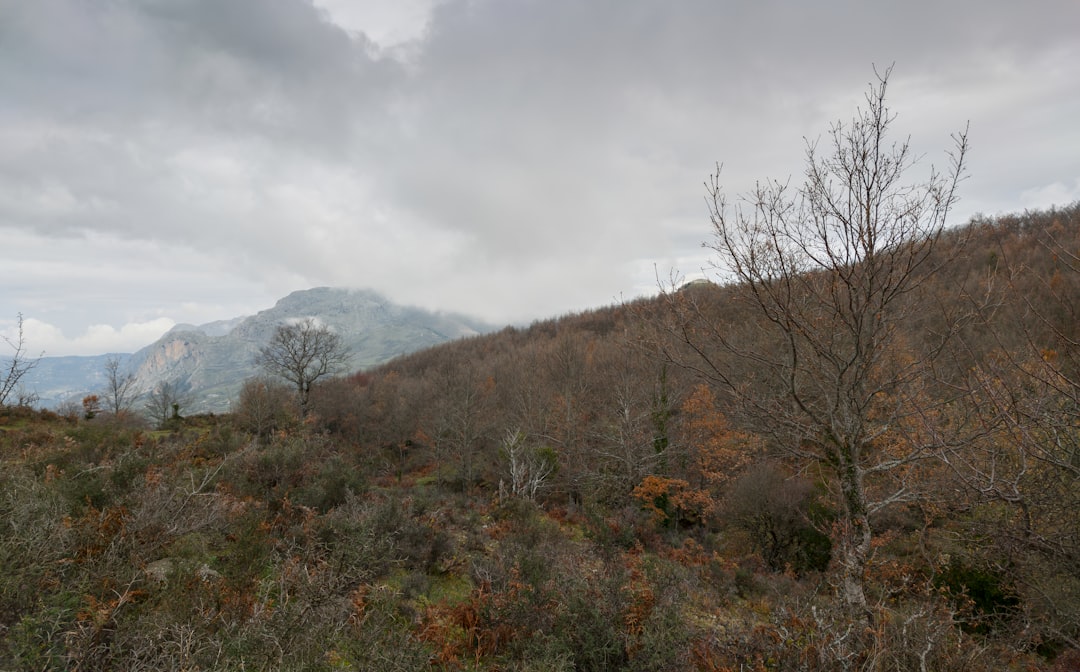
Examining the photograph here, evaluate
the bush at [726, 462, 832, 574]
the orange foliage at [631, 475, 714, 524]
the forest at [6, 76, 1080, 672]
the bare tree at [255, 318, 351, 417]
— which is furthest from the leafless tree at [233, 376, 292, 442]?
the bush at [726, 462, 832, 574]

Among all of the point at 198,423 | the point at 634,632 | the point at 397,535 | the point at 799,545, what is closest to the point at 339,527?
the point at 397,535

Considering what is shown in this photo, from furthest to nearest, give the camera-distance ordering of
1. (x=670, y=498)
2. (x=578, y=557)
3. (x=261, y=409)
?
(x=261, y=409), (x=670, y=498), (x=578, y=557)

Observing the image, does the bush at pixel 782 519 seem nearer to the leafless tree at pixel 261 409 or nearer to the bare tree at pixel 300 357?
the leafless tree at pixel 261 409

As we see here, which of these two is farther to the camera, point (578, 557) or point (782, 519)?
point (782, 519)

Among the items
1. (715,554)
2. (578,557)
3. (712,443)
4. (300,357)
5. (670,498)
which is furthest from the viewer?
(300,357)

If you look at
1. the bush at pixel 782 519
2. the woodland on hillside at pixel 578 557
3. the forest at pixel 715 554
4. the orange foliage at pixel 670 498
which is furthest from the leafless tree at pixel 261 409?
the bush at pixel 782 519

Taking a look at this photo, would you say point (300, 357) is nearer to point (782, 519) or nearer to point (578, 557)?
point (578, 557)

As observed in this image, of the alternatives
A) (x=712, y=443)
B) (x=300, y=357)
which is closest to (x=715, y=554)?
(x=712, y=443)

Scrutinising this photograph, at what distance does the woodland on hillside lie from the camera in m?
4.06

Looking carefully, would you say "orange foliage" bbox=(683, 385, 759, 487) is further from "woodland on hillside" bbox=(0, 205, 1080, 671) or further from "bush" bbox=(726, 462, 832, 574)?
"bush" bbox=(726, 462, 832, 574)

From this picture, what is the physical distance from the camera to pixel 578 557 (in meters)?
10.5

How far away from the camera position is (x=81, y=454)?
9773 millimetres

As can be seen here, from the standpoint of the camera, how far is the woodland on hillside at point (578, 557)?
4.06 meters

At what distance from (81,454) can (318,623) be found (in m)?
9.51
